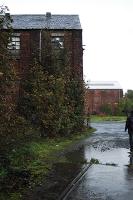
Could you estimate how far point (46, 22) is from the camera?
3472 cm

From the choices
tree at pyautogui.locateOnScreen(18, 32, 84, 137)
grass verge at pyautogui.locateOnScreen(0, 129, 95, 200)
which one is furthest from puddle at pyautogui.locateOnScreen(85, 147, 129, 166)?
tree at pyautogui.locateOnScreen(18, 32, 84, 137)

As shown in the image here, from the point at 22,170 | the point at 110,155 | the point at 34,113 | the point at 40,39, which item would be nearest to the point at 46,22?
the point at 40,39

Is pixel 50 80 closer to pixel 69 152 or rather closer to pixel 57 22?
pixel 69 152

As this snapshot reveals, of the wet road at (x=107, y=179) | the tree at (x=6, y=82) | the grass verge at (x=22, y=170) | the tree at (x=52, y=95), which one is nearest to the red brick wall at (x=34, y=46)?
the tree at (x=52, y=95)

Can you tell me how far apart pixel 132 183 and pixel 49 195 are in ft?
9.09

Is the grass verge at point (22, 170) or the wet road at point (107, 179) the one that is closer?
the wet road at point (107, 179)

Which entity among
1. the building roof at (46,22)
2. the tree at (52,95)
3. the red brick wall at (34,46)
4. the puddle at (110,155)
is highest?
the building roof at (46,22)

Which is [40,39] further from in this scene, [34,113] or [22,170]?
[22,170]

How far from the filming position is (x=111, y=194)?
34.4 ft

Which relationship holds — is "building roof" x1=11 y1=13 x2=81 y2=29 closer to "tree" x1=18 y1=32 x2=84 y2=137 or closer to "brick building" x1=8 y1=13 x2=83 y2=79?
"brick building" x1=8 y1=13 x2=83 y2=79

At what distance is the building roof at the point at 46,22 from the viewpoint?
33281 millimetres

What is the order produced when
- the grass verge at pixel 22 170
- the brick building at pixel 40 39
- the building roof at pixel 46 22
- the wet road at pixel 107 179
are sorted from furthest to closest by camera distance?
the building roof at pixel 46 22
the brick building at pixel 40 39
the grass verge at pixel 22 170
the wet road at pixel 107 179

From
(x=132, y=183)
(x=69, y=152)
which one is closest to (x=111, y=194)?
(x=132, y=183)

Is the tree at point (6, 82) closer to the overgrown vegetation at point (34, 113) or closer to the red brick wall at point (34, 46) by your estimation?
the overgrown vegetation at point (34, 113)
